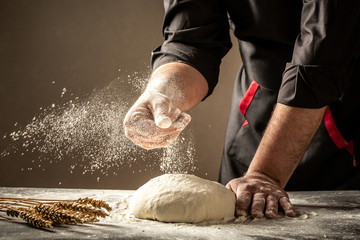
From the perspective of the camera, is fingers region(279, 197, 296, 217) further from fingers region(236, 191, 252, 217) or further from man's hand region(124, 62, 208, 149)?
man's hand region(124, 62, 208, 149)

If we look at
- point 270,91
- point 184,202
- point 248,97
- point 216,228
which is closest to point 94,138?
point 248,97

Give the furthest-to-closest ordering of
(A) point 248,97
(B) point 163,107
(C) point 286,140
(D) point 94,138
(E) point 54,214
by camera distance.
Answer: (D) point 94,138
(A) point 248,97
(C) point 286,140
(B) point 163,107
(E) point 54,214

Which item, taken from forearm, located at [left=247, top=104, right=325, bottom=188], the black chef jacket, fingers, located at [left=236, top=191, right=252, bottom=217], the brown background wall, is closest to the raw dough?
Answer: fingers, located at [left=236, top=191, right=252, bottom=217]

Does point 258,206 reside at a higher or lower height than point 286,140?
lower

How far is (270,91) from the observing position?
1568 millimetres

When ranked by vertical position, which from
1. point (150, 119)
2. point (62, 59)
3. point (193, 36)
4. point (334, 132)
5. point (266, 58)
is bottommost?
point (334, 132)

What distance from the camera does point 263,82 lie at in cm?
155

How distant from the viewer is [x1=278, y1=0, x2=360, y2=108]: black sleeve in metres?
1.21

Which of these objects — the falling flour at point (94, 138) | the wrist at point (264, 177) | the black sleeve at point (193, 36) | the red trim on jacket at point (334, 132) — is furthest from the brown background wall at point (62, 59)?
the wrist at point (264, 177)

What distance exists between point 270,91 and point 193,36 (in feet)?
1.28

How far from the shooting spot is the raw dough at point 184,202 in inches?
38.7

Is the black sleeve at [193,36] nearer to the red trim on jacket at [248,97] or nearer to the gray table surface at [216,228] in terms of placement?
the red trim on jacket at [248,97]

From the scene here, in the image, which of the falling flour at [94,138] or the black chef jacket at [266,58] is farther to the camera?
the falling flour at [94,138]

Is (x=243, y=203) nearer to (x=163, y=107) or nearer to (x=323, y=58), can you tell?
(x=163, y=107)
